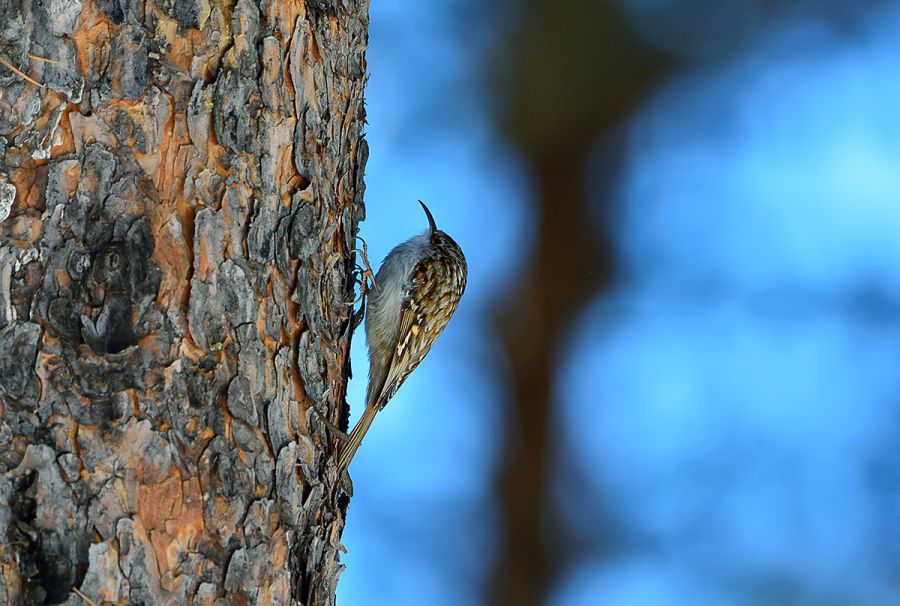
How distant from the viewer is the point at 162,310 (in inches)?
58.1

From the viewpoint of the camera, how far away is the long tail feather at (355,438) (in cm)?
181

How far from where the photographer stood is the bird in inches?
107

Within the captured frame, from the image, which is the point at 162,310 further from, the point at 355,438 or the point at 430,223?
the point at 430,223

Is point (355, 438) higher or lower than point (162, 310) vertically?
higher

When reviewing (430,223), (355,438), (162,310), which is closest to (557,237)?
(430,223)

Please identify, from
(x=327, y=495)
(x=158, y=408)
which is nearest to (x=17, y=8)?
(x=158, y=408)

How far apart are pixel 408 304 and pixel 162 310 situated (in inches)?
56.7

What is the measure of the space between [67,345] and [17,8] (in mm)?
492

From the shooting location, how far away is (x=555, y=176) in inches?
157

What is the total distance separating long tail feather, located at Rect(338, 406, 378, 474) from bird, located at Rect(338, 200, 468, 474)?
0.09m

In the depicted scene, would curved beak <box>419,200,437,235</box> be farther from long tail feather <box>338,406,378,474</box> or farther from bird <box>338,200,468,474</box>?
long tail feather <box>338,406,378,474</box>

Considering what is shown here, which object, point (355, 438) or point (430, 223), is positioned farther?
point (430, 223)

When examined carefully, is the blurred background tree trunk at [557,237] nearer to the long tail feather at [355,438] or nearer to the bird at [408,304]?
the bird at [408,304]

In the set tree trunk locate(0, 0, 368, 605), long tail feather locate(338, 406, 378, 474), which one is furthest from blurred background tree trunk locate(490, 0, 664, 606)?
→ tree trunk locate(0, 0, 368, 605)
